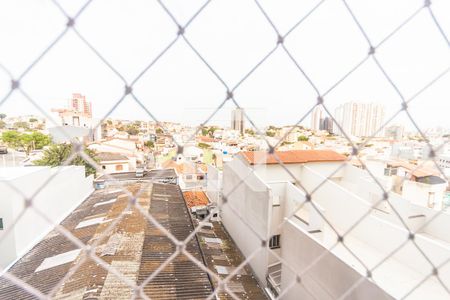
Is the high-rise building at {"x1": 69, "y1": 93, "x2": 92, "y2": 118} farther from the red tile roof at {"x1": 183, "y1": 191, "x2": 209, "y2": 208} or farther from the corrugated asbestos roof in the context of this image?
the red tile roof at {"x1": 183, "y1": 191, "x2": 209, "y2": 208}

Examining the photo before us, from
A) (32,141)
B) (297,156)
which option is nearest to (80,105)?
(297,156)

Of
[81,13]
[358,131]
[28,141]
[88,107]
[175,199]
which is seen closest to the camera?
[81,13]

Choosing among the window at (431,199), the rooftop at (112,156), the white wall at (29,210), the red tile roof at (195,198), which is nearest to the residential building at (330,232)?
the window at (431,199)

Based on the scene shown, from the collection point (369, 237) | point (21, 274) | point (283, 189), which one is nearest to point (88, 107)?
point (21, 274)

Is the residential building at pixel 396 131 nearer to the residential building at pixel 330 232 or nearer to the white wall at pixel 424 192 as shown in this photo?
the residential building at pixel 330 232

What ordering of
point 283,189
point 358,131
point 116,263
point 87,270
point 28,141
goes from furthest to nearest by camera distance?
point 28,141 < point 283,189 < point 116,263 < point 87,270 < point 358,131

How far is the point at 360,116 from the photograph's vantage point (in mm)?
1451

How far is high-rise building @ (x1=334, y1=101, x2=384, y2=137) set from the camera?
1279mm

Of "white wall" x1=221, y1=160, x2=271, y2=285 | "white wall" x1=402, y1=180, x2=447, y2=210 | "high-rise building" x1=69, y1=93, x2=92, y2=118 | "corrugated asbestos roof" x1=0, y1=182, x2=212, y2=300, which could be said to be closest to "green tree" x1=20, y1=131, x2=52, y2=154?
"corrugated asbestos roof" x1=0, y1=182, x2=212, y2=300

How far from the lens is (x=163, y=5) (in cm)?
53

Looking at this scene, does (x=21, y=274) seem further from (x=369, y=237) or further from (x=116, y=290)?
(x=369, y=237)

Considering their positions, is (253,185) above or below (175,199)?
above

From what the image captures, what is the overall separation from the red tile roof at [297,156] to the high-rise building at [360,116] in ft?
7.09

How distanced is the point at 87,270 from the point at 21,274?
27.2 inches
